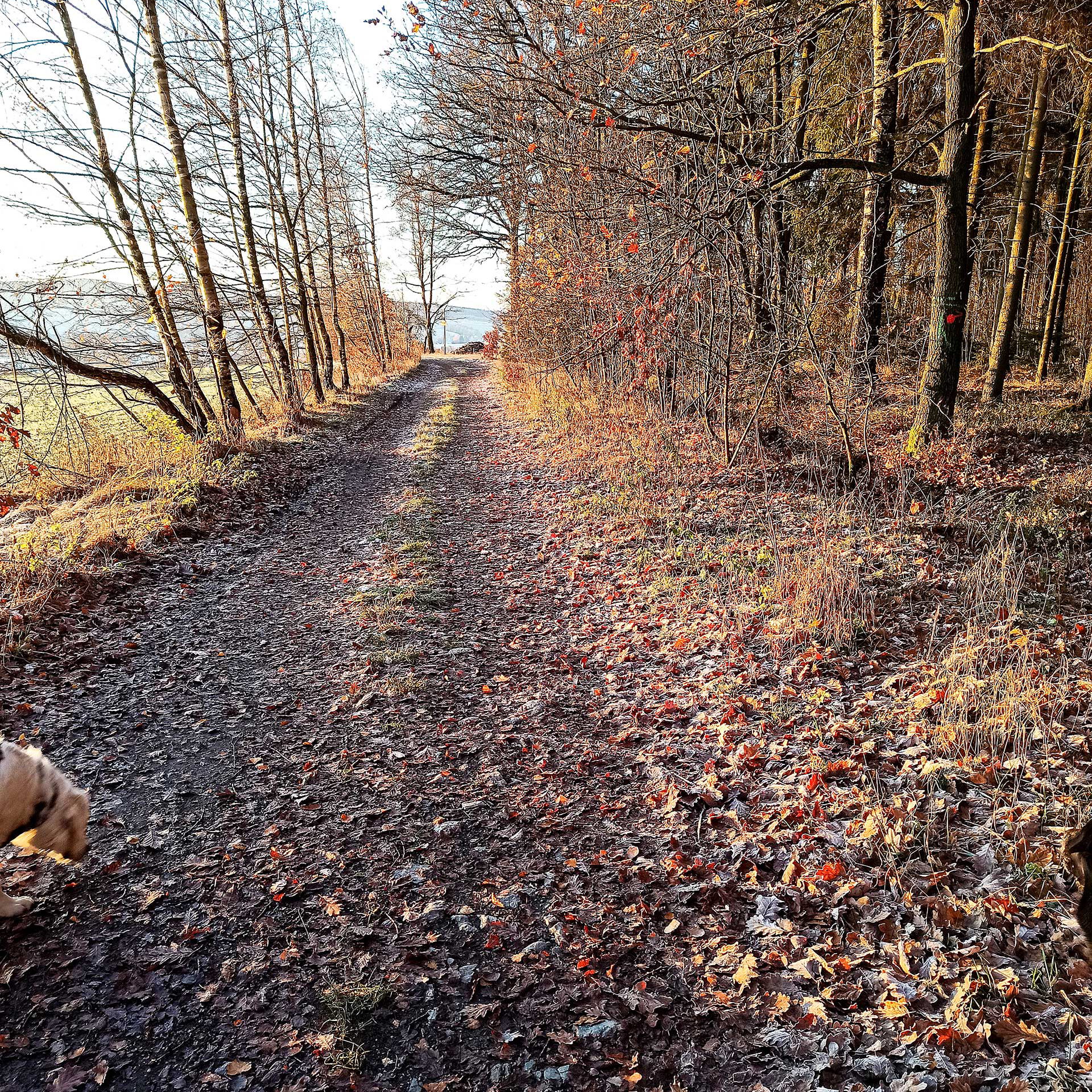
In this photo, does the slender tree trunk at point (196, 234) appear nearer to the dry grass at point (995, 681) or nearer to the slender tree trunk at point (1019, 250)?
the dry grass at point (995, 681)

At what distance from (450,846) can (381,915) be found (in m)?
0.61

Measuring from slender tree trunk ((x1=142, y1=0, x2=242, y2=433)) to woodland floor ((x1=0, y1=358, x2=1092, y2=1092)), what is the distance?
23.3 ft

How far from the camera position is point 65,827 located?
342 cm

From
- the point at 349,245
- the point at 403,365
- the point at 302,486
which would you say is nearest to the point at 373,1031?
the point at 302,486

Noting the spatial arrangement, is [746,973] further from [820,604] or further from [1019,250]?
[1019,250]

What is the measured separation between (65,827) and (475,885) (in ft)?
7.62

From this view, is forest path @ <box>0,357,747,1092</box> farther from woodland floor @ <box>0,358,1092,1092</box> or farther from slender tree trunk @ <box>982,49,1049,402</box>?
slender tree trunk @ <box>982,49,1049,402</box>

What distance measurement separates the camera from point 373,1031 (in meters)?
2.87

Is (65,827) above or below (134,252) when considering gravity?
below

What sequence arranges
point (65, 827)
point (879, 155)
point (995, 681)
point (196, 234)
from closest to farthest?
1. point (65, 827)
2. point (995, 681)
3. point (879, 155)
4. point (196, 234)

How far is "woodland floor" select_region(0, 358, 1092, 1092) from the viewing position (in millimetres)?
2709

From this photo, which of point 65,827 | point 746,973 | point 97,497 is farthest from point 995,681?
point 97,497

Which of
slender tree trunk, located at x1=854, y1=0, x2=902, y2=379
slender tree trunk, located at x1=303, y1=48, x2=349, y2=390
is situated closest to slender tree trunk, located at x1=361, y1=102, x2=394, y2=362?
slender tree trunk, located at x1=303, y1=48, x2=349, y2=390

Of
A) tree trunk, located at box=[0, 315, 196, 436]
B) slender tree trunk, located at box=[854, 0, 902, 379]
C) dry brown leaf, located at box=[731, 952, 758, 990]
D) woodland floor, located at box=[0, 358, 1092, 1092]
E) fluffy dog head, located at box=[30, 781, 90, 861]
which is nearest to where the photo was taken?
woodland floor, located at box=[0, 358, 1092, 1092]
